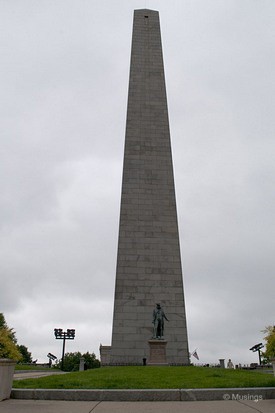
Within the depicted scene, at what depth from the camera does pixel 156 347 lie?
22250mm

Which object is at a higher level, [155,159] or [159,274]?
[155,159]

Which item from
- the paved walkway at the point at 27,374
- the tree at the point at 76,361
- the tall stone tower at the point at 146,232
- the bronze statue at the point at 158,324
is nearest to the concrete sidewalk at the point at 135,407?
the paved walkway at the point at 27,374

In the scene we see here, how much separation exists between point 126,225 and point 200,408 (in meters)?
22.3

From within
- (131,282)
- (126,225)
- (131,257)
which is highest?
(126,225)

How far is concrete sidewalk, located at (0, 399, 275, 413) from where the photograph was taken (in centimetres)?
698

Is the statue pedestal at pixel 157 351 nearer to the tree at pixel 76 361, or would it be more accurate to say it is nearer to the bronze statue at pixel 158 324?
the bronze statue at pixel 158 324

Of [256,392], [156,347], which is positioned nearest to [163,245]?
[156,347]

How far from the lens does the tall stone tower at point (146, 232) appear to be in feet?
86.7

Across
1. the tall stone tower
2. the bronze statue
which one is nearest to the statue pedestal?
the bronze statue

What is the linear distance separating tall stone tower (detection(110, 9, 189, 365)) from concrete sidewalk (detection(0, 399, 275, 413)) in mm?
18360

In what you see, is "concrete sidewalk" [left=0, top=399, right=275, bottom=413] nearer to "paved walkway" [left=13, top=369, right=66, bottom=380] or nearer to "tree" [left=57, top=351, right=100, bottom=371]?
"paved walkway" [left=13, top=369, right=66, bottom=380]

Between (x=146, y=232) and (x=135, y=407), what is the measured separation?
21827mm

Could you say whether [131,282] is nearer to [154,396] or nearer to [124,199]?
[124,199]

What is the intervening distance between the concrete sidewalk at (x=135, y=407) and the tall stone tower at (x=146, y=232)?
1836cm
